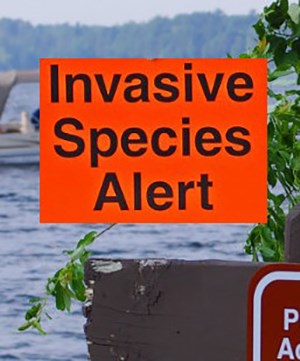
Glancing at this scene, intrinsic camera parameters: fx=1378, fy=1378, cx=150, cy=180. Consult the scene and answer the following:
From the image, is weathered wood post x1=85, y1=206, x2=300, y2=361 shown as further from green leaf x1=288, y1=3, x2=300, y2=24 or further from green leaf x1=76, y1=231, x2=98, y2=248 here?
green leaf x1=288, y1=3, x2=300, y2=24

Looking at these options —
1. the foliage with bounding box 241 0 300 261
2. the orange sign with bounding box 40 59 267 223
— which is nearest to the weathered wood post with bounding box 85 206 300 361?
the orange sign with bounding box 40 59 267 223

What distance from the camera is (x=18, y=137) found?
143 feet

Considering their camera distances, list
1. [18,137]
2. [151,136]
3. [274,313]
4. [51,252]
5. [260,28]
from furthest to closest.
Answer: [18,137] → [51,252] → [260,28] → [151,136] → [274,313]

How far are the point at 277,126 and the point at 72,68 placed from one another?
5.35 feet

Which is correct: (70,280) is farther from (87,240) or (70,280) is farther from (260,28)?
(260,28)

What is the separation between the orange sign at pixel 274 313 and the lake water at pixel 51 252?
9889mm

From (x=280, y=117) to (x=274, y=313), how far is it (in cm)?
213

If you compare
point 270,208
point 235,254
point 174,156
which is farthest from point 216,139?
point 235,254

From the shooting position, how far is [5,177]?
43.3m

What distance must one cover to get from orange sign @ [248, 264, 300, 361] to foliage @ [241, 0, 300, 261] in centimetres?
179

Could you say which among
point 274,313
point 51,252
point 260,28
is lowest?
point 51,252

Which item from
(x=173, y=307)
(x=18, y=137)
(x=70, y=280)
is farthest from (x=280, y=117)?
(x=18, y=137)

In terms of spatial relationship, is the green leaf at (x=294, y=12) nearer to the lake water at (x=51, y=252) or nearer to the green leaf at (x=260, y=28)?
the green leaf at (x=260, y=28)

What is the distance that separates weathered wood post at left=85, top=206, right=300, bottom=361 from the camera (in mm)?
2857
